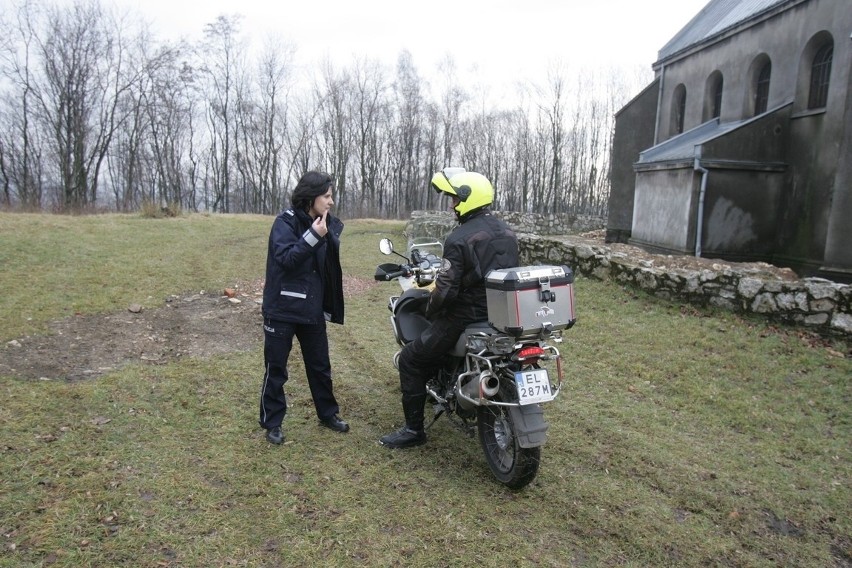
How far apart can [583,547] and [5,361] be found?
5.51 meters

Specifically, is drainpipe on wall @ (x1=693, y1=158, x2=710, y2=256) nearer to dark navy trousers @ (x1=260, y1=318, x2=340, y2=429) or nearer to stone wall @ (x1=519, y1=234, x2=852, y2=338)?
stone wall @ (x1=519, y1=234, x2=852, y2=338)

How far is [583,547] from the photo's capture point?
10.2 feet

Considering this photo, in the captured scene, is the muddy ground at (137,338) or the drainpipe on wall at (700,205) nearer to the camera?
the muddy ground at (137,338)

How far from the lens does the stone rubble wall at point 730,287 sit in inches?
272

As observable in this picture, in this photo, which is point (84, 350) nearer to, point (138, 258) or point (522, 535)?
point (522, 535)

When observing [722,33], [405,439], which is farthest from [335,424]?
[722,33]

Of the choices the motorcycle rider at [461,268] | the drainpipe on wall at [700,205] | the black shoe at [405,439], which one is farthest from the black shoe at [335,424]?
the drainpipe on wall at [700,205]

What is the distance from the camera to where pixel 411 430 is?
4242mm

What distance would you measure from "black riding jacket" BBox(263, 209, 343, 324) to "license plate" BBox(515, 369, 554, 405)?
5.27 ft

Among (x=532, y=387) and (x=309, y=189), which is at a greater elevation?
(x=309, y=189)

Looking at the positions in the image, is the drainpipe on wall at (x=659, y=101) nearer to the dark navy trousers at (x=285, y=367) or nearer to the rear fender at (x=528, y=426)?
the dark navy trousers at (x=285, y=367)

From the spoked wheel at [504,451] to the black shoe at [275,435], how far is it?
1459mm

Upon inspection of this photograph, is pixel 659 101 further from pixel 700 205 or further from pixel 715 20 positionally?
pixel 700 205

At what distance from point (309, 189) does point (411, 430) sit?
1905 millimetres
